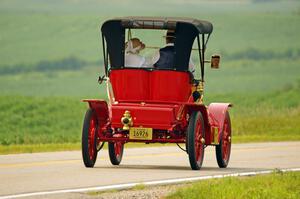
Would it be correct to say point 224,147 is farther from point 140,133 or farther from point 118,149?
point 140,133

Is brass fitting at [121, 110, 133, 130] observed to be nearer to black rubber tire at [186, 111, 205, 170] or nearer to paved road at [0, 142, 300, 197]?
paved road at [0, 142, 300, 197]

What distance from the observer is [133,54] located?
21.2 meters

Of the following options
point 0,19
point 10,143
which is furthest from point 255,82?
point 10,143

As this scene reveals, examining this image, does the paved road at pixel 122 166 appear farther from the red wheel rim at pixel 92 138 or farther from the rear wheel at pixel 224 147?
the red wheel rim at pixel 92 138

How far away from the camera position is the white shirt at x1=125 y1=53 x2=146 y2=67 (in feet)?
69.2

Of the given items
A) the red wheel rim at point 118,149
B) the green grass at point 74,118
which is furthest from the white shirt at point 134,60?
the green grass at point 74,118

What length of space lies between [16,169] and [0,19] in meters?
114

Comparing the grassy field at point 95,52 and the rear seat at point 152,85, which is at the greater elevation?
the rear seat at point 152,85

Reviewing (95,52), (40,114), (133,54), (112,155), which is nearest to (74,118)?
(40,114)

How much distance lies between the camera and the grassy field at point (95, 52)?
8025cm

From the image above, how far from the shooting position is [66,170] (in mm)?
19625

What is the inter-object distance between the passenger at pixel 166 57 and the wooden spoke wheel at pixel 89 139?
131cm

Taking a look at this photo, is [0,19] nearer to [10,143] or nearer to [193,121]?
[10,143]

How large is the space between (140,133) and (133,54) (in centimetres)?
154
